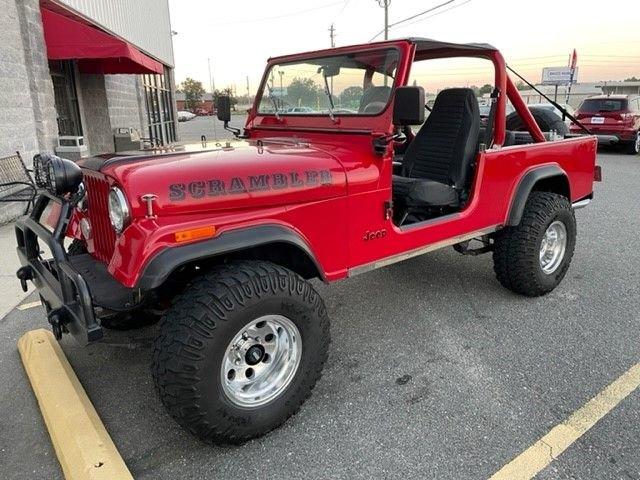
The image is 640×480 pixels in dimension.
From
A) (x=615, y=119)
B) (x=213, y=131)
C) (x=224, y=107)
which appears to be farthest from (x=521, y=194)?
(x=213, y=131)

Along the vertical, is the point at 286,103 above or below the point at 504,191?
above

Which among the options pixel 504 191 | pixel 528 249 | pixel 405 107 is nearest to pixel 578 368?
pixel 528 249

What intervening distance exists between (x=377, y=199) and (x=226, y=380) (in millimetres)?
1286

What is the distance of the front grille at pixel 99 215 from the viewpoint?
2412 millimetres

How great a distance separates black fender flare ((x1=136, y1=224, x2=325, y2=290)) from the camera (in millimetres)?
2016

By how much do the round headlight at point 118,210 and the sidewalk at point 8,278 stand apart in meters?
2.30

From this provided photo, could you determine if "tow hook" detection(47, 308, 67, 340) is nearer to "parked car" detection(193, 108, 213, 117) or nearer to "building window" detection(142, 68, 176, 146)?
"building window" detection(142, 68, 176, 146)

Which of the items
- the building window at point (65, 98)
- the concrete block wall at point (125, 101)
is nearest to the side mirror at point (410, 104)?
the building window at point (65, 98)

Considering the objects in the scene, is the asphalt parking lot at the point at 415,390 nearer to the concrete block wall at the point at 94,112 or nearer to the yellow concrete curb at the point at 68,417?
the yellow concrete curb at the point at 68,417

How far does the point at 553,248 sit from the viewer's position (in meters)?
4.11

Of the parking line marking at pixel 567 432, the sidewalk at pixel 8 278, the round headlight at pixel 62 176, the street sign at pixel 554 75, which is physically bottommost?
the parking line marking at pixel 567 432

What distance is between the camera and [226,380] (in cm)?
228

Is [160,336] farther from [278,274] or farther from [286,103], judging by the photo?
[286,103]

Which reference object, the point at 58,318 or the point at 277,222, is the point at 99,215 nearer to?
the point at 58,318
